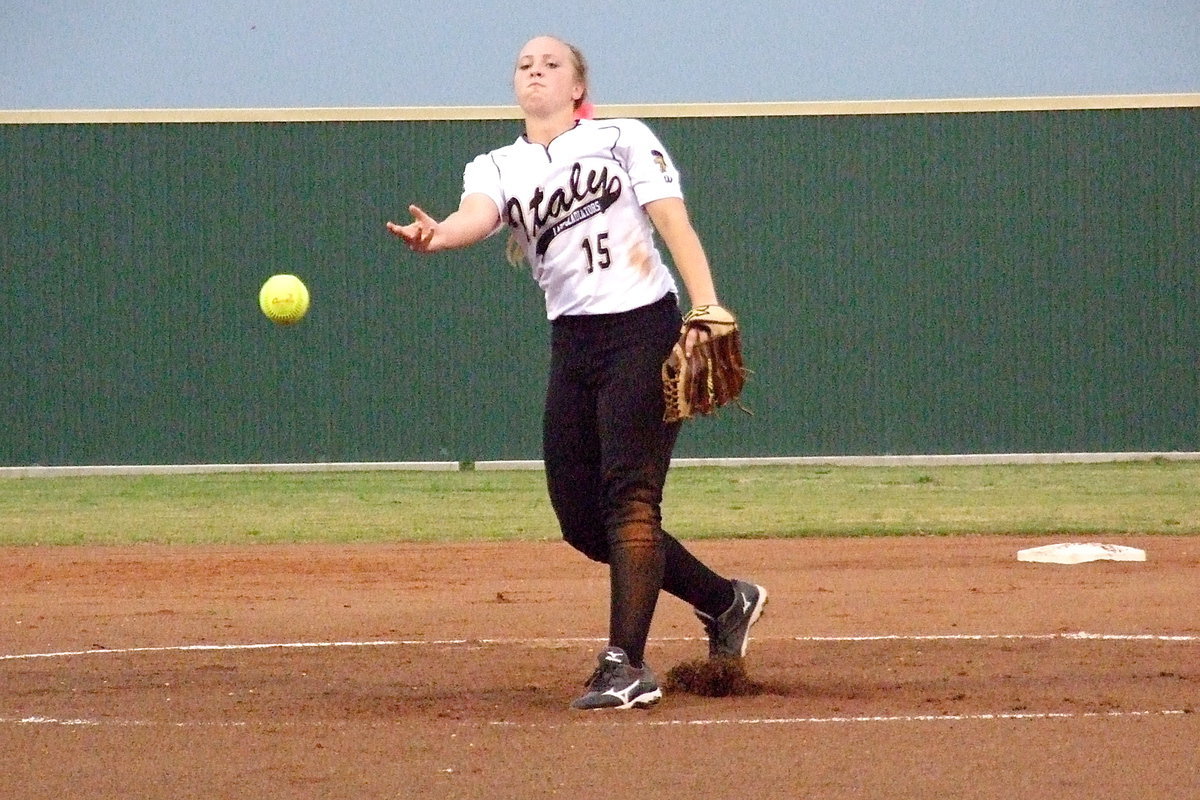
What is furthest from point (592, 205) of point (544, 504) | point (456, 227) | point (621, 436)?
point (544, 504)

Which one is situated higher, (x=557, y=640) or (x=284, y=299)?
(x=284, y=299)

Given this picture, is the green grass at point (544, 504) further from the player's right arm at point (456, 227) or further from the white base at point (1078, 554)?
the player's right arm at point (456, 227)

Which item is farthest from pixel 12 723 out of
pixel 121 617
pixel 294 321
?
pixel 294 321

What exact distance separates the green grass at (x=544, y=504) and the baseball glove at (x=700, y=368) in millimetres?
5888

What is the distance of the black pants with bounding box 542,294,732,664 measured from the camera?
4395 mm

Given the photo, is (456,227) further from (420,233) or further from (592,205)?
(592,205)

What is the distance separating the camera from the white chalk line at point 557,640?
5.77 metres

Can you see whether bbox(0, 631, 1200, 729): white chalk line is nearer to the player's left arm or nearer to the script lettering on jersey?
the player's left arm

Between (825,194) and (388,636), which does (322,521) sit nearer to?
(388,636)

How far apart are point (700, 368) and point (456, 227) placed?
72 centimetres

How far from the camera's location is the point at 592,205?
14.4ft

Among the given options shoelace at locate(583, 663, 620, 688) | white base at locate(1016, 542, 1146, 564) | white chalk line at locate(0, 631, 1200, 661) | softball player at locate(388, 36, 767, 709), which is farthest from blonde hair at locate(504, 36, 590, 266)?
white base at locate(1016, 542, 1146, 564)

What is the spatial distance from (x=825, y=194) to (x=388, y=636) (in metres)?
11.3

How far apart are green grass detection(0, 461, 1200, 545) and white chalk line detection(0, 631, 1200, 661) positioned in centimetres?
425
